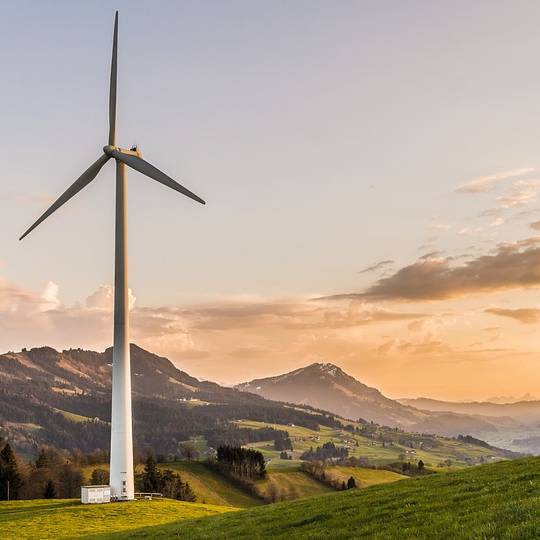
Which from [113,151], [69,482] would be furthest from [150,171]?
[69,482]

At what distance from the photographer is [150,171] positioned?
286 ft

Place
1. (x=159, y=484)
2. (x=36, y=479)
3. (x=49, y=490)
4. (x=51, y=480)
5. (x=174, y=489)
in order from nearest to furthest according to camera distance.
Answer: (x=49, y=490) → (x=51, y=480) → (x=36, y=479) → (x=159, y=484) → (x=174, y=489)

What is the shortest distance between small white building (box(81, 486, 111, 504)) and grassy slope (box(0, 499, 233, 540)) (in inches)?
50.8

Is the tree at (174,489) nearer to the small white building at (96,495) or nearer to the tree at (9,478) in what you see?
the tree at (9,478)

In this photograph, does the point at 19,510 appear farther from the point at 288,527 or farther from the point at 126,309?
the point at 288,527

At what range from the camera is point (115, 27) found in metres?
92.8

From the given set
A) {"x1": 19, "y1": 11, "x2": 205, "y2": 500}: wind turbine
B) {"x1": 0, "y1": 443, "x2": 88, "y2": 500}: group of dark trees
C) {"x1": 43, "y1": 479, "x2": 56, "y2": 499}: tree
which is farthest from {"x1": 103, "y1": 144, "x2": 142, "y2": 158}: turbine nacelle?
{"x1": 43, "y1": 479, "x2": 56, "y2": 499}: tree

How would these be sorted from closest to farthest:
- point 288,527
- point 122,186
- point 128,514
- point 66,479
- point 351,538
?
point 351,538
point 288,527
point 128,514
point 122,186
point 66,479

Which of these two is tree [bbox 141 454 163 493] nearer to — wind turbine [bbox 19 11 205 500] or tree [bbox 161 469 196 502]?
tree [bbox 161 469 196 502]

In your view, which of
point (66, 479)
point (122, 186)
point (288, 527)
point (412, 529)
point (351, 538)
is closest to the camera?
point (412, 529)

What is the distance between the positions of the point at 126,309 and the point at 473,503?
60.9m

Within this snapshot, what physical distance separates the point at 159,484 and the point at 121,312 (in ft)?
337

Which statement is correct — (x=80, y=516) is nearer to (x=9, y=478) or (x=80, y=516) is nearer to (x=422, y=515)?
(x=422, y=515)

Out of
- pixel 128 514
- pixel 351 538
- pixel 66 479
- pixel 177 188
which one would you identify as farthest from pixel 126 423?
pixel 66 479
